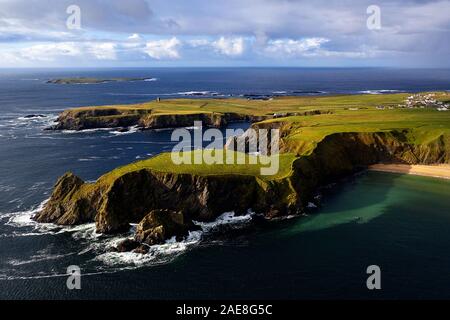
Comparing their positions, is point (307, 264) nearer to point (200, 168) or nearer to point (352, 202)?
point (352, 202)

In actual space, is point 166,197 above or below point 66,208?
above

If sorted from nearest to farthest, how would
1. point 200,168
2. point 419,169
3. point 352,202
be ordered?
point 200,168 < point 352,202 < point 419,169

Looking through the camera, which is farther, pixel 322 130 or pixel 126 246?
pixel 322 130

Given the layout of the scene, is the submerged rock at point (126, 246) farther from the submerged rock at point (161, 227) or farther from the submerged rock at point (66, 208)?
the submerged rock at point (66, 208)

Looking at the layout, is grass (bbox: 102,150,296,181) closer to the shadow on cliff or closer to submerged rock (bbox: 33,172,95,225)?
submerged rock (bbox: 33,172,95,225)

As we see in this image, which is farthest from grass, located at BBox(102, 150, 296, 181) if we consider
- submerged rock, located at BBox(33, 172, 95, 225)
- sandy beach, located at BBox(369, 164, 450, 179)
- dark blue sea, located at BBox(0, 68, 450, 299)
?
sandy beach, located at BBox(369, 164, 450, 179)

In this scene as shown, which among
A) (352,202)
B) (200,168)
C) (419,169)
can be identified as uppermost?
(200,168)

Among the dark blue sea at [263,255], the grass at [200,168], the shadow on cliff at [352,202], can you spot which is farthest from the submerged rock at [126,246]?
the shadow on cliff at [352,202]

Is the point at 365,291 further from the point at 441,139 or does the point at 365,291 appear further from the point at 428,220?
the point at 441,139

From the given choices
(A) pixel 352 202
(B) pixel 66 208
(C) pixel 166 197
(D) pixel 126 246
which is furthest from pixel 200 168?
(A) pixel 352 202
